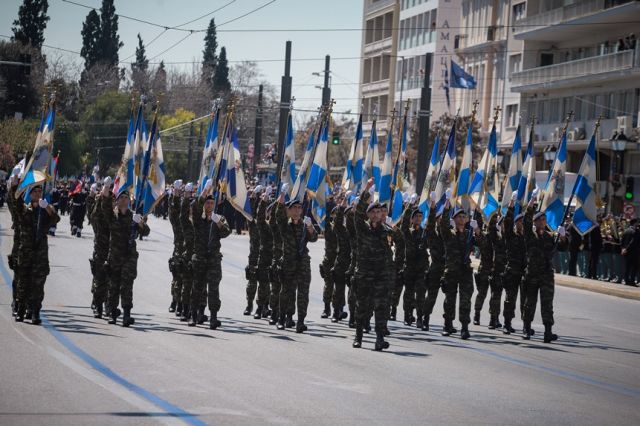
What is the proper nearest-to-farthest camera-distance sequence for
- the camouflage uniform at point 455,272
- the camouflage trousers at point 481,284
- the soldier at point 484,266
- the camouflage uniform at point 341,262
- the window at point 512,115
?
the camouflage uniform at point 455,272
the camouflage uniform at point 341,262
the soldier at point 484,266
the camouflage trousers at point 481,284
the window at point 512,115

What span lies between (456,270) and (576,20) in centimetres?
3712

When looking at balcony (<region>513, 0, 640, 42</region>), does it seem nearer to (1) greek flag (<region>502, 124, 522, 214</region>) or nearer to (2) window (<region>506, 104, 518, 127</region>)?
(2) window (<region>506, 104, 518, 127</region>)

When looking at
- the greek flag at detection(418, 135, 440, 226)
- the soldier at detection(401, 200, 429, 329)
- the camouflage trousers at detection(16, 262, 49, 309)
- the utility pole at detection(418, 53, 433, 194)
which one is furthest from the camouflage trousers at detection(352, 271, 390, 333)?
the utility pole at detection(418, 53, 433, 194)

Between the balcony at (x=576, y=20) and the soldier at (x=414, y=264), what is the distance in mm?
31568

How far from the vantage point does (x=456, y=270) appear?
55.0ft

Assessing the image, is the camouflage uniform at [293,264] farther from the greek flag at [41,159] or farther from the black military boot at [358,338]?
the greek flag at [41,159]

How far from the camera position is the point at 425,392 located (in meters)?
11.0

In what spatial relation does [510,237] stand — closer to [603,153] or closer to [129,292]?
[129,292]

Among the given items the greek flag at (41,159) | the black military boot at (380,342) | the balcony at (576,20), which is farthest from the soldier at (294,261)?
the balcony at (576,20)

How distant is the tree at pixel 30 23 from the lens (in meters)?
96.4

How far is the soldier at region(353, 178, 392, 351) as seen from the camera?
14312mm

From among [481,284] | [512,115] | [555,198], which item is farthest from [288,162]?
[512,115]

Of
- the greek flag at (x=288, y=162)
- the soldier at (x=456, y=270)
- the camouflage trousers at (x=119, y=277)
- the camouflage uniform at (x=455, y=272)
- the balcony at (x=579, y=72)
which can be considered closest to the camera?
the camouflage trousers at (x=119, y=277)

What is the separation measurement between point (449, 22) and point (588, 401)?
67269 millimetres
